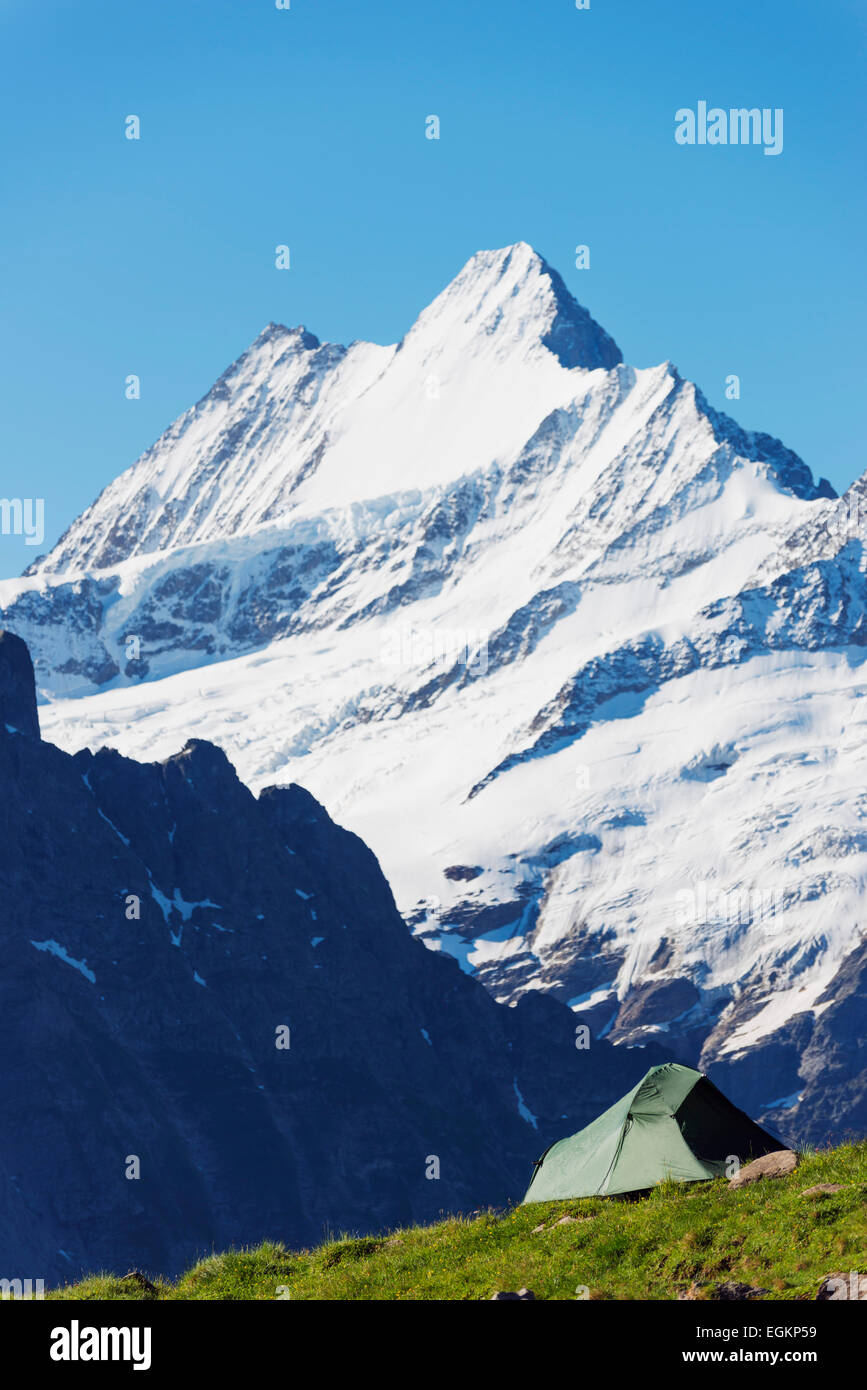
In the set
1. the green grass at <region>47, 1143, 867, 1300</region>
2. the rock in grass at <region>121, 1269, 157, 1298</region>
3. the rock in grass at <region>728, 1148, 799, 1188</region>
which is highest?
the rock in grass at <region>728, 1148, 799, 1188</region>

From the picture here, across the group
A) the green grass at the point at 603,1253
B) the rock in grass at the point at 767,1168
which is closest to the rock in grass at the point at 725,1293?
the green grass at the point at 603,1253

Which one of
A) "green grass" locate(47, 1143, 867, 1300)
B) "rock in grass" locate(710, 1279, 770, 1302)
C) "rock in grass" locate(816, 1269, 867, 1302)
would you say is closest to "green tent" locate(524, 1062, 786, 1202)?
"green grass" locate(47, 1143, 867, 1300)

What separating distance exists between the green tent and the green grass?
1.31m

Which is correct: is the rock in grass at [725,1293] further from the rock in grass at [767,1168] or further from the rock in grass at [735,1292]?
the rock in grass at [767,1168]

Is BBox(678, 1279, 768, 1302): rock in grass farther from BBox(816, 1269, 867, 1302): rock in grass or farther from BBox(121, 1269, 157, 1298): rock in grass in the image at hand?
BBox(121, 1269, 157, 1298): rock in grass

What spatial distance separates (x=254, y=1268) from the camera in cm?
3062

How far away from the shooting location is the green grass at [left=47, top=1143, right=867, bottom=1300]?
2578 centimetres

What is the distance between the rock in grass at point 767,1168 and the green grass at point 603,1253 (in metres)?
0.27

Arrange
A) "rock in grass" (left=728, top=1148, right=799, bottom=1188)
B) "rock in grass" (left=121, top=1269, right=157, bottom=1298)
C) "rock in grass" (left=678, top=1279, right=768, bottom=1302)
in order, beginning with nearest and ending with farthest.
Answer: "rock in grass" (left=678, top=1279, right=768, bottom=1302) → "rock in grass" (left=121, top=1269, right=157, bottom=1298) → "rock in grass" (left=728, top=1148, right=799, bottom=1188)
